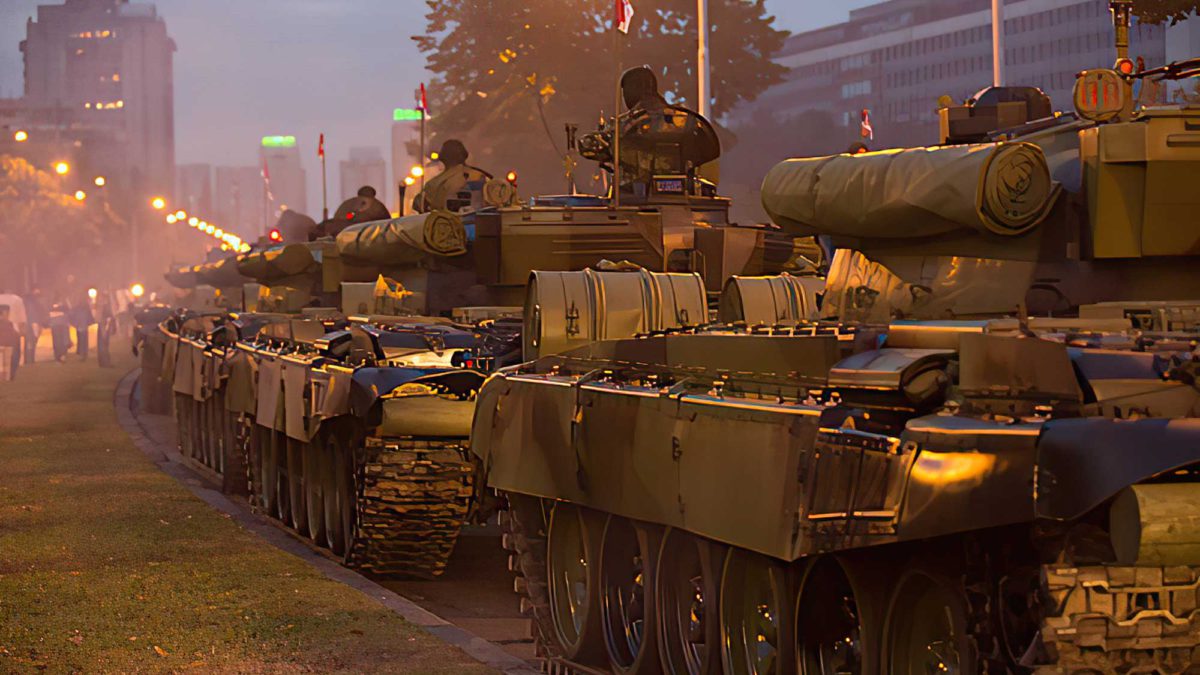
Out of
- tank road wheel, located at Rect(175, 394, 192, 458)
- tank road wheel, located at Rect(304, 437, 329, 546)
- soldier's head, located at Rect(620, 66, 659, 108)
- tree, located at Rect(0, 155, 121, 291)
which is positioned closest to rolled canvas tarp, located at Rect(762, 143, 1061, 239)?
tank road wheel, located at Rect(304, 437, 329, 546)

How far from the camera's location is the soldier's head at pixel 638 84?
61.6 ft

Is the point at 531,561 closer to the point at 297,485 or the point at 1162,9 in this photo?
the point at 297,485

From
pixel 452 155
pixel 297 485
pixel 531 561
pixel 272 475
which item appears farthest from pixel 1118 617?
pixel 452 155

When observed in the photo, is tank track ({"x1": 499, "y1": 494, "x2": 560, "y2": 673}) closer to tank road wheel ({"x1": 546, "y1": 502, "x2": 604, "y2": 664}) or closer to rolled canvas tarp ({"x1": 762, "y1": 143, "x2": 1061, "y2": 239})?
tank road wheel ({"x1": 546, "y1": 502, "x2": 604, "y2": 664})

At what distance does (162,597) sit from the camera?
40.6 ft

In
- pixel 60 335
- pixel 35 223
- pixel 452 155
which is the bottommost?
pixel 60 335

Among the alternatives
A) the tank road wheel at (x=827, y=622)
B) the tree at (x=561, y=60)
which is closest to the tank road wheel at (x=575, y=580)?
the tank road wheel at (x=827, y=622)

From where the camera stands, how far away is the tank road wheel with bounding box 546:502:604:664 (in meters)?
10.6

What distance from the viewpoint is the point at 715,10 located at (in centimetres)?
5575

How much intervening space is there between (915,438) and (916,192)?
3.04 m

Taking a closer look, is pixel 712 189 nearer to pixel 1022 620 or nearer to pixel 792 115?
pixel 1022 620

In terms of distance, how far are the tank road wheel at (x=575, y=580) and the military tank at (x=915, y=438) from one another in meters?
0.02

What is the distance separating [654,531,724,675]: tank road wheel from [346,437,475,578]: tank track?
14.8ft

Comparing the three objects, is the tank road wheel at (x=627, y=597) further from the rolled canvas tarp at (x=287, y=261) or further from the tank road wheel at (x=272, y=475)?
the rolled canvas tarp at (x=287, y=261)
